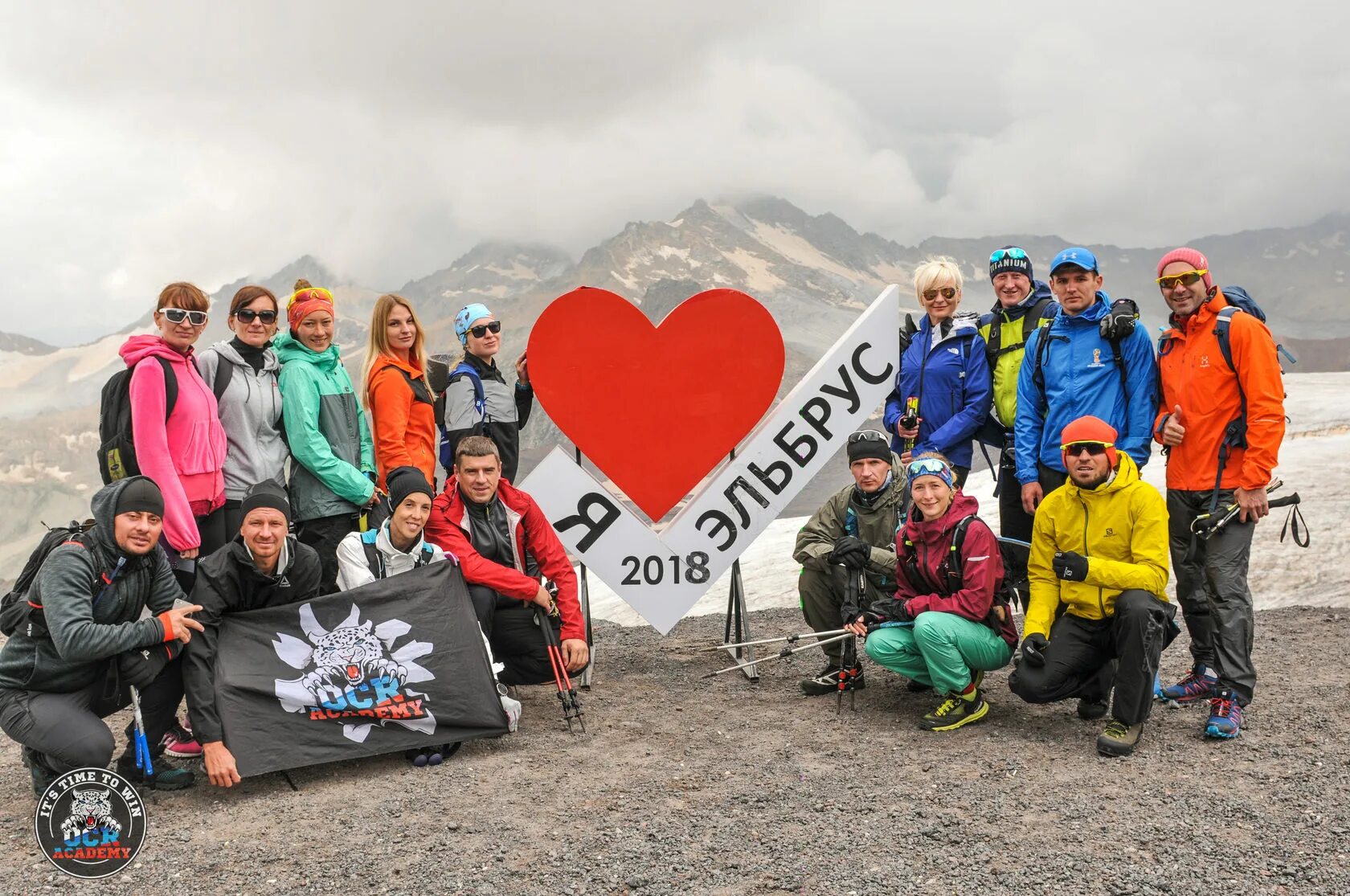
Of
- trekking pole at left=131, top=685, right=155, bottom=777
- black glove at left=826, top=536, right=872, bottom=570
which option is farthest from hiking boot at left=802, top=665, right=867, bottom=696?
trekking pole at left=131, top=685, right=155, bottom=777

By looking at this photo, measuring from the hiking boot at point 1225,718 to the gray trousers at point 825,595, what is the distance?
5.82 feet

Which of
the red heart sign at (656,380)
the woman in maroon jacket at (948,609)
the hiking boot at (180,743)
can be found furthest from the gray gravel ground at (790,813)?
the red heart sign at (656,380)

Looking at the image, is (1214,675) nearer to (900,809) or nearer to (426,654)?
(900,809)

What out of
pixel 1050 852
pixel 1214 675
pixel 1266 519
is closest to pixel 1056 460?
pixel 1214 675

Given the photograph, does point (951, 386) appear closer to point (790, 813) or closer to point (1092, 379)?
point (1092, 379)

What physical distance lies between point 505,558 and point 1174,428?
3.60 m

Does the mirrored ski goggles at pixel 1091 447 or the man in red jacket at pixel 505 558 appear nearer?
the mirrored ski goggles at pixel 1091 447

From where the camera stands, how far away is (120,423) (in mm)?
4812

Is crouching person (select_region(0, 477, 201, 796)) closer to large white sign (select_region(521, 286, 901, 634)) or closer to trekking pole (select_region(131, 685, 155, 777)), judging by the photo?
trekking pole (select_region(131, 685, 155, 777))

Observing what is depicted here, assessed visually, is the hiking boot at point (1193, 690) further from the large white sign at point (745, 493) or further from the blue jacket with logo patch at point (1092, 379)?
the large white sign at point (745, 493)

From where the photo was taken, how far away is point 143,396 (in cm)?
478

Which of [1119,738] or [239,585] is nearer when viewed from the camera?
[1119,738]

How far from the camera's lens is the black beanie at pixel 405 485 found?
16.6 ft

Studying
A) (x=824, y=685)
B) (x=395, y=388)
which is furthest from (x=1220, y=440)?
(x=395, y=388)
